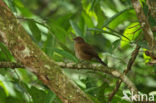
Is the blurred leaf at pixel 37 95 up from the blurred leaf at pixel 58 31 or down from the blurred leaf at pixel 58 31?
down

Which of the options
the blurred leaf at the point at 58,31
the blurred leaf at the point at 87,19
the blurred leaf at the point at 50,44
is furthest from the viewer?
the blurred leaf at the point at 87,19

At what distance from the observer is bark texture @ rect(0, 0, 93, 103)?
7.19 feet

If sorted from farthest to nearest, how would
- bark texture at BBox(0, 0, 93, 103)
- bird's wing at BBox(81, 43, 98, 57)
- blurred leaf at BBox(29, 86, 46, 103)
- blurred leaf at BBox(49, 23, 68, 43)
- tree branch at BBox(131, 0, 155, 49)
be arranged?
bird's wing at BBox(81, 43, 98, 57), blurred leaf at BBox(49, 23, 68, 43), blurred leaf at BBox(29, 86, 46, 103), tree branch at BBox(131, 0, 155, 49), bark texture at BBox(0, 0, 93, 103)

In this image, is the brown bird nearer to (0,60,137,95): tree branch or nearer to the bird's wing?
the bird's wing

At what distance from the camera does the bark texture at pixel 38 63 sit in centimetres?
219

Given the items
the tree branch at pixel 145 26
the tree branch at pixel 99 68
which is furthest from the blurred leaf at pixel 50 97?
the tree branch at pixel 145 26

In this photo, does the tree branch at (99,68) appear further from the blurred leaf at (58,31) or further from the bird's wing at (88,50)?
the bird's wing at (88,50)

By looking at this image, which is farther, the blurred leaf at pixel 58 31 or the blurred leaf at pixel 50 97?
the blurred leaf at pixel 58 31

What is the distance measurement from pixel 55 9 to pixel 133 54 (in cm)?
780

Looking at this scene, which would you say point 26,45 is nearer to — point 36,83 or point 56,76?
point 56,76

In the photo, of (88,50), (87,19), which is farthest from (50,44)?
(88,50)

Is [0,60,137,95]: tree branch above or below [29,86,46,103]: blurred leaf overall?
above

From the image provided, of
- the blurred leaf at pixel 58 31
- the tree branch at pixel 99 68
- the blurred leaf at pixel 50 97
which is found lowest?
the blurred leaf at pixel 50 97

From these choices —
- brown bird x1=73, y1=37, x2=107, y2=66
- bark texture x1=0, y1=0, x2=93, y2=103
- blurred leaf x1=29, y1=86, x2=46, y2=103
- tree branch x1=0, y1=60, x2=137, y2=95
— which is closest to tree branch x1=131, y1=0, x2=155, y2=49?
tree branch x1=0, y1=60, x2=137, y2=95
